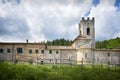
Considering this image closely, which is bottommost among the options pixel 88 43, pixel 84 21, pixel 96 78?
pixel 96 78

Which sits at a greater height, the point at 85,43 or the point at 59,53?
the point at 85,43

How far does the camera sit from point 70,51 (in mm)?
58594

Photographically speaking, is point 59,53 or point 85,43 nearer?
point 59,53

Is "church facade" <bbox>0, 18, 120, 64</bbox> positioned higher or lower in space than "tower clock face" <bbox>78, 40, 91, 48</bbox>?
lower

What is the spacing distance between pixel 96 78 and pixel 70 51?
37.7 metres

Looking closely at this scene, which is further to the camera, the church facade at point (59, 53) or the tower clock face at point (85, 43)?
the tower clock face at point (85, 43)

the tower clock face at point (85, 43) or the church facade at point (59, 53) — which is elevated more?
the tower clock face at point (85, 43)

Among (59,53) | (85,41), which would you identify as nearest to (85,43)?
(85,41)

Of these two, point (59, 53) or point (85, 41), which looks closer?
point (59, 53)

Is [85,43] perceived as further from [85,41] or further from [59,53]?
[59,53]

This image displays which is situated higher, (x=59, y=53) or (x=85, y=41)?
(x=85, y=41)

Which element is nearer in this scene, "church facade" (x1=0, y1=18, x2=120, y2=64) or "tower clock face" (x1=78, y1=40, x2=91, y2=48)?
"church facade" (x1=0, y1=18, x2=120, y2=64)

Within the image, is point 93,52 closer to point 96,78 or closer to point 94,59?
point 94,59

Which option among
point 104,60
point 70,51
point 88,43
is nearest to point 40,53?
point 70,51
